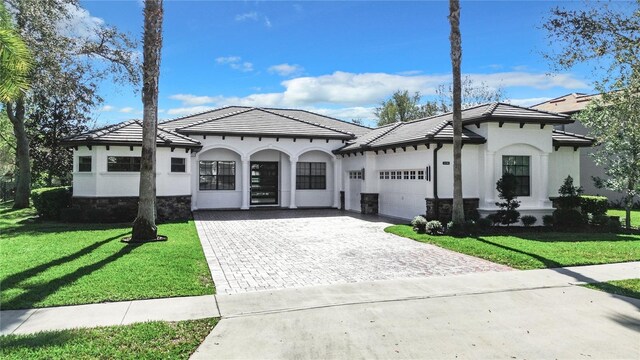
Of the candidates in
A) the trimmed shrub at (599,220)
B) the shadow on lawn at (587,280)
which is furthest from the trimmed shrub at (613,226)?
the shadow on lawn at (587,280)

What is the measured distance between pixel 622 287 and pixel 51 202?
19121 millimetres

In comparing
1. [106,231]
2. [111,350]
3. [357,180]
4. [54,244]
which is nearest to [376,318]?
[111,350]

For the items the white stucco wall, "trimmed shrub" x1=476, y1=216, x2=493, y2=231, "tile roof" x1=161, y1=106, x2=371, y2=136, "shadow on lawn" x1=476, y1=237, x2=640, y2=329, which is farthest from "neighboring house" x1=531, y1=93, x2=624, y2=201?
the white stucco wall

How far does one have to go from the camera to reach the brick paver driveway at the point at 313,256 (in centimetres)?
802

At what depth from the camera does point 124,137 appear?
16688mm

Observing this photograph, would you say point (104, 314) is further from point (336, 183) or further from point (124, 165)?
point (336, 183)

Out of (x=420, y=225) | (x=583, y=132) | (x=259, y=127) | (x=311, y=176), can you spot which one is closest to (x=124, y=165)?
(x=259, y=127)

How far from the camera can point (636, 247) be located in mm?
11297

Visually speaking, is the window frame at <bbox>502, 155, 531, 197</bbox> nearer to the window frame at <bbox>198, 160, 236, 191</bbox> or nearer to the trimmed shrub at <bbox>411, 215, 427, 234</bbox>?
the trimmed shrub at <bbox>411, 215, 427, 234</bbox>

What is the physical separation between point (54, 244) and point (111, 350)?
26.4ft

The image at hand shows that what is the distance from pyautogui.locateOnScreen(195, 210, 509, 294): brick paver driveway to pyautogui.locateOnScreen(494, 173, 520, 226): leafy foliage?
4.28 metres

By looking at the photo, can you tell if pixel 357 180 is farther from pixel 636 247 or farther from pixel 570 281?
pixel 570 281

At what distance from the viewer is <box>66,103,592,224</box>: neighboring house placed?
15.5 meters

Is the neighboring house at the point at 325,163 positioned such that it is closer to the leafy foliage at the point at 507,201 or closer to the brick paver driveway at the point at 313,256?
the leafy foliage at the point at 507,201
